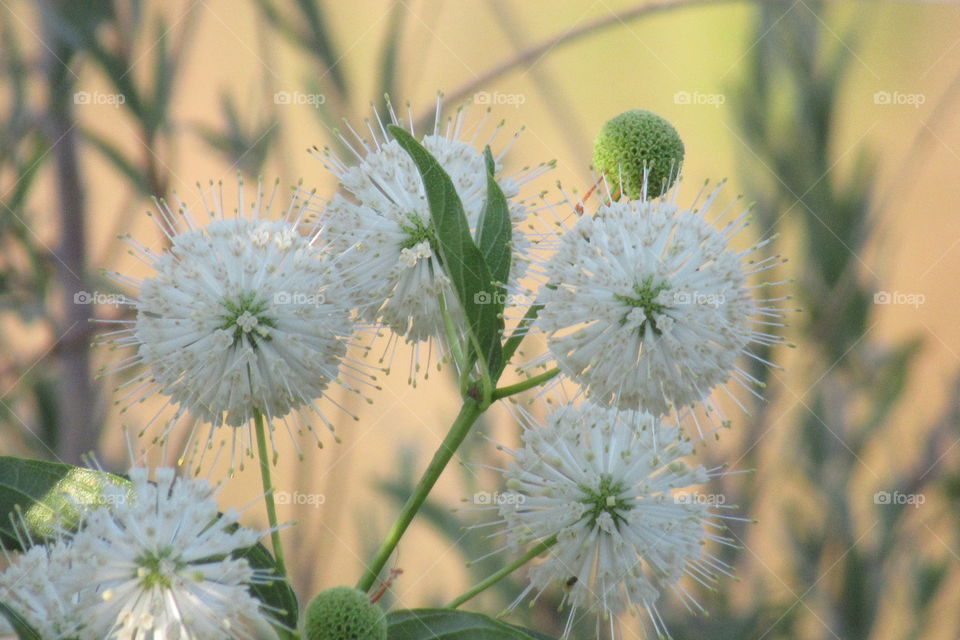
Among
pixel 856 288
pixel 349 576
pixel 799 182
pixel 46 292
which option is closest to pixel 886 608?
pixel 856 288

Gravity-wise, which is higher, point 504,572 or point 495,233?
point 495,233

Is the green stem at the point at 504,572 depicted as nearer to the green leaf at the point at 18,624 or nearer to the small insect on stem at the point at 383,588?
the small insect on stem at the point at 383,588

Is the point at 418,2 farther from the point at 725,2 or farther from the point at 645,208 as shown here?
the point at 645,208
